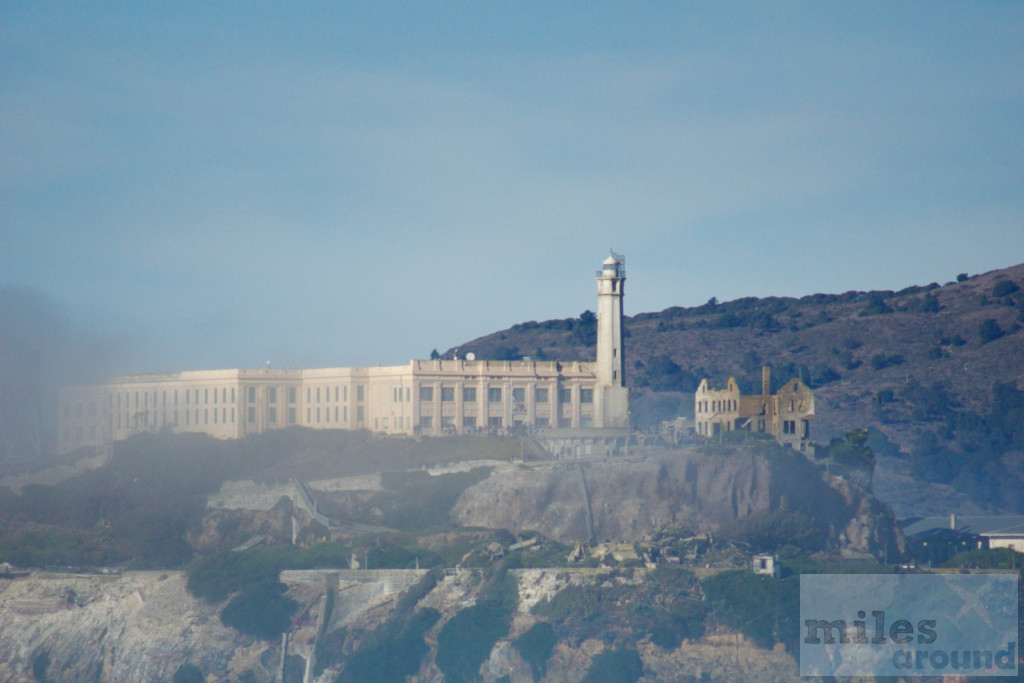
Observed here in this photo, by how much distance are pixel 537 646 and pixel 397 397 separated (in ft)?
91.8

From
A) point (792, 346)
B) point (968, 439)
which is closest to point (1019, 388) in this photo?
point (968, 439)

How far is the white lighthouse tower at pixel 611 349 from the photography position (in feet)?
344

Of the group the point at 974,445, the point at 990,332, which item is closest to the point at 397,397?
the point at 974,445

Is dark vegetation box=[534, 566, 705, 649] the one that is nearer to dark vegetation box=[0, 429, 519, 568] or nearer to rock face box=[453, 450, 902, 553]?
rock face box=[453, 450, 902, 553]

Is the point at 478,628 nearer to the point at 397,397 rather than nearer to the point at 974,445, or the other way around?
the point at 397,397

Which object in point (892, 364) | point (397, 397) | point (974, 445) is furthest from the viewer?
point (892, 364)

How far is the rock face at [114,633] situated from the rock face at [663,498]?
15370 mm

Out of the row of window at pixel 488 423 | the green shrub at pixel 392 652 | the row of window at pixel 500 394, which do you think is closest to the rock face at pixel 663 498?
the green shrub at pixel 392 652

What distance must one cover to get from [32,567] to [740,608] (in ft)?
141

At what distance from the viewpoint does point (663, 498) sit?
9281 centimetres

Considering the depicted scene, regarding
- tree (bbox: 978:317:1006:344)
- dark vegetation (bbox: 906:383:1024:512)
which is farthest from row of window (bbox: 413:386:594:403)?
tree (bbox: 978:317:1006:344)

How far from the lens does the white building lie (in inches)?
4183

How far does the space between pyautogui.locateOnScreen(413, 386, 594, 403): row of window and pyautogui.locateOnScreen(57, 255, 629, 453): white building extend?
2.6 inches

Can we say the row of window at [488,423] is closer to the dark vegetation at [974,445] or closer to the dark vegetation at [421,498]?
the dark vegetation at [421,498]
